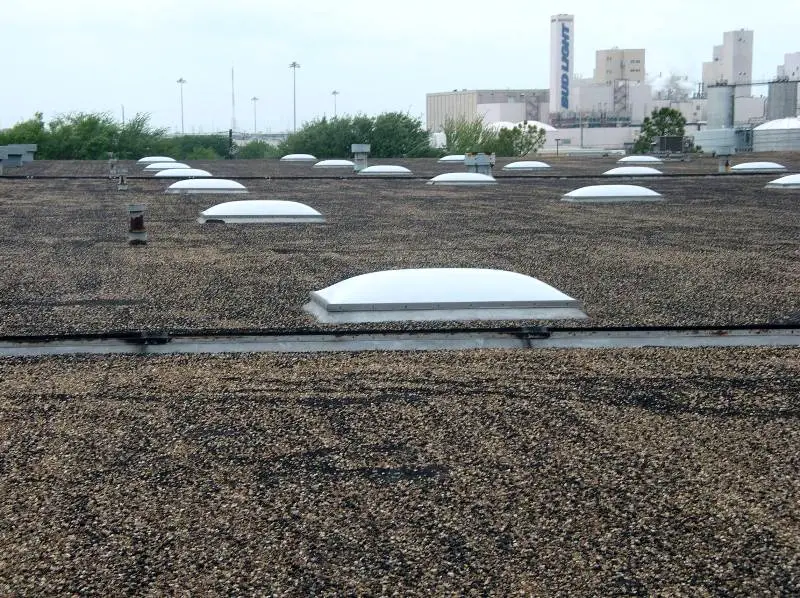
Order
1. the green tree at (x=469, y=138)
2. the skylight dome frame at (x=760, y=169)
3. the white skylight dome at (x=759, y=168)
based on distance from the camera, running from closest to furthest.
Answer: the skylight dome frame at (x=760, y=169) → the white skylight dome at (x=759, y=168) → the green tree at (x=469, y=138)

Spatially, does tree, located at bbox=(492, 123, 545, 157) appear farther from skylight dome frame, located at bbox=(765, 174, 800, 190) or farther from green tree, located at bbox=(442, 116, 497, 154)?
skylight dome frame, located at bbox=(765, 174, 800, 190)

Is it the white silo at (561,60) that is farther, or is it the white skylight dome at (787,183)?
the white silo at (561,60)

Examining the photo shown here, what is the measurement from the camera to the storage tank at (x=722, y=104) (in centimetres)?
8788

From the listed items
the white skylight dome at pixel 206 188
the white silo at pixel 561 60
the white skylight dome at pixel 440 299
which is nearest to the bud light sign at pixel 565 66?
the white silo at pixel 561 60

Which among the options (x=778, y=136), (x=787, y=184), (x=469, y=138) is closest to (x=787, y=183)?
(x=787, y=184)

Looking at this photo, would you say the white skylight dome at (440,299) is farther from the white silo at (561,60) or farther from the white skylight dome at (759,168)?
the white silo at (561,60)

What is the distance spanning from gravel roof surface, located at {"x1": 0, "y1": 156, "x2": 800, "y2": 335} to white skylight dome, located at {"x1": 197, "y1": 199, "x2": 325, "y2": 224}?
69 centimetres

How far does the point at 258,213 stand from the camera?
19.8 m

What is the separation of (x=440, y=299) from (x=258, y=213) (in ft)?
33.0

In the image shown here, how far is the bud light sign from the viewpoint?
167350 mm

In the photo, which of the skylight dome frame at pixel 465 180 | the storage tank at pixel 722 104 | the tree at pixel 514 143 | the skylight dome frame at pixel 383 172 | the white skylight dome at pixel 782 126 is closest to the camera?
the skylight dome frame at pixel 465 180

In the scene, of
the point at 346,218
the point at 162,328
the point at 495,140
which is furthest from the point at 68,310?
the point at 495,140

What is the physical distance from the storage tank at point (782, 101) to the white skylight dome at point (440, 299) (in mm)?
113302

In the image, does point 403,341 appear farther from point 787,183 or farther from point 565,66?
point 565,66
